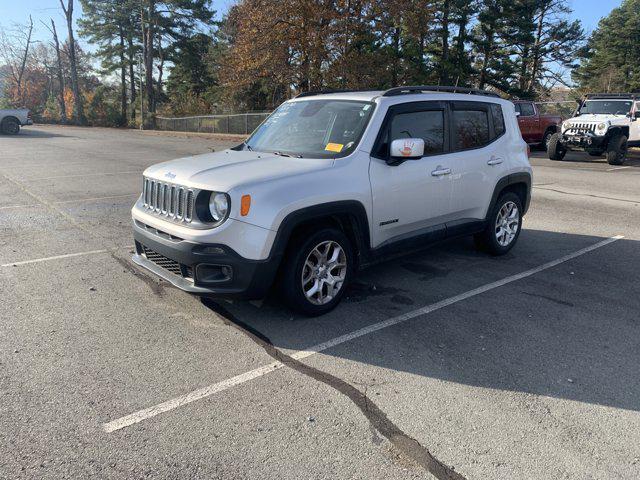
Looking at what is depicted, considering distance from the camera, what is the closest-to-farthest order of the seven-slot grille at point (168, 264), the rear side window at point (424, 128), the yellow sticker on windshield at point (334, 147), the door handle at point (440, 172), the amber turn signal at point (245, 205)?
the amber turn signal at point (245, 205)
the seven-slot grille at point (168, 264)
the yellow sticker on windshield at point (334, 147)
the rear side window at point (424, 128)
the door handle at point (440, 172)

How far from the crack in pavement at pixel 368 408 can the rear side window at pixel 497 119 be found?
3.80 meters

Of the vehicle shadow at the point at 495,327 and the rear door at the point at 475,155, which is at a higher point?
the rear door at the point at 475,155

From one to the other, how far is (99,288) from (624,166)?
1670 centimetres

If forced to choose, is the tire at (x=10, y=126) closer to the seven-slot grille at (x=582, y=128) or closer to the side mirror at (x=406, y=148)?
the seven-slot grille at (x=582, y=128)

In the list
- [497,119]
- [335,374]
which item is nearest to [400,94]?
[497,119]

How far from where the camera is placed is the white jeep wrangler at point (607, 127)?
53.4 ft

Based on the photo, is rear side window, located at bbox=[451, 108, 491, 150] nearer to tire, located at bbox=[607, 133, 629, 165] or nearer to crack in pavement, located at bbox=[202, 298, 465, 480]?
crack in pavement, located at bbox=[202, 298, 465, 480]

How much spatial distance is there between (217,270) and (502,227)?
386cm

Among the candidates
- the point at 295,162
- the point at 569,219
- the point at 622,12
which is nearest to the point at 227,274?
the point at 295,162

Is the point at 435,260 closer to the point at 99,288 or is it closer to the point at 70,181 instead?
the point at 99,288

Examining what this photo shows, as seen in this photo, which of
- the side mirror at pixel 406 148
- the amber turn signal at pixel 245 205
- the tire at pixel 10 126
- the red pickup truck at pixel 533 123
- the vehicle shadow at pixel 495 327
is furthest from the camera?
the tire at pixel 10 126

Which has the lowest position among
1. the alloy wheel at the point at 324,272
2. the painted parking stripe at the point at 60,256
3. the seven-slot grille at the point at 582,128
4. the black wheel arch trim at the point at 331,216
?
the painted parking stripe at the point at 60,256

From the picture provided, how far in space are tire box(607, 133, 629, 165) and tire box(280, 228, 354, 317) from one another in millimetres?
14975

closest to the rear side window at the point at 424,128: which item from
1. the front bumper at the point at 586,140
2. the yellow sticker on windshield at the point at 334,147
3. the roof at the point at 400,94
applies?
the roof at the point at 400,94
